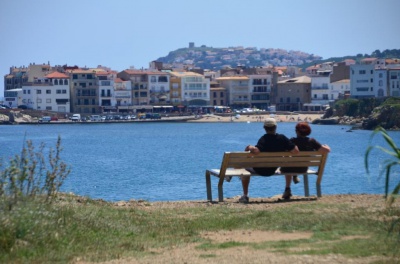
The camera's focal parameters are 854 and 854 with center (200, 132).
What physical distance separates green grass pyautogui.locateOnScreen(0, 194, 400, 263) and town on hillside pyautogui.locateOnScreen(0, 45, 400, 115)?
368 feet

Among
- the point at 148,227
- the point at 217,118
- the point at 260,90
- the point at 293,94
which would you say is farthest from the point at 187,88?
the point at 148,227

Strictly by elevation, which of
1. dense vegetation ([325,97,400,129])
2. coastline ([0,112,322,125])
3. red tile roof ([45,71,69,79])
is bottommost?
coastline ([0,112,322,125])

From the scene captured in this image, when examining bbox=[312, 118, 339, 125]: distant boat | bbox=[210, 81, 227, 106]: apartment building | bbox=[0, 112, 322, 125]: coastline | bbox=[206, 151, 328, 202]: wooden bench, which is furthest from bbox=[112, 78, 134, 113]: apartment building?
bbox=[206, 151, 328, 202]: wooden bench

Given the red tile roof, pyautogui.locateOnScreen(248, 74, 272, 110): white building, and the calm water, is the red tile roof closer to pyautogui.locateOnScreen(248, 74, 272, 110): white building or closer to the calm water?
pyautogui.locateOnScreen(248, 74, 272, 110): white building

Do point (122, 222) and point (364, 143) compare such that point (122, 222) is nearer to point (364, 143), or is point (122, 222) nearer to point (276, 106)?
point (364, 143)

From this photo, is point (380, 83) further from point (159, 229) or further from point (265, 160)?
point (159, 229)

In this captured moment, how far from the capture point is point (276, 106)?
145m

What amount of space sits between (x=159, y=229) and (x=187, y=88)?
431 feet

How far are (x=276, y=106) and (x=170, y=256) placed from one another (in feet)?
451

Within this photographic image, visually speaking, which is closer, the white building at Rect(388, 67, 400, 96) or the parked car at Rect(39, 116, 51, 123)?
the white building at Rect(388, 67, 400, 96)

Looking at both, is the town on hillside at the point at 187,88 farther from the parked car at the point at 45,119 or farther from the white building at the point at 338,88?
the parked car at the point at 45,119

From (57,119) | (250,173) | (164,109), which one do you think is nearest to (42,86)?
(57,119)

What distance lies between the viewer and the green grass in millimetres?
8531

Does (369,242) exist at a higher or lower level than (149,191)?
higher
